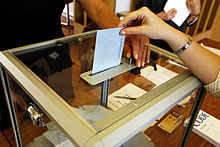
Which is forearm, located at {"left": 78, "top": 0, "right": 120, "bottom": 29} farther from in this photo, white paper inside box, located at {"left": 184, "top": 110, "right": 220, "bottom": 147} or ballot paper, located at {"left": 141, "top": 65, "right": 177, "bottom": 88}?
white paper inside box, located at {"left": 184, "top": 110, "right": 220, "bottom": 147}

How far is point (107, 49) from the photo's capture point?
0.51 metres

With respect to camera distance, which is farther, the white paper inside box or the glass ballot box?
the white paper inside box

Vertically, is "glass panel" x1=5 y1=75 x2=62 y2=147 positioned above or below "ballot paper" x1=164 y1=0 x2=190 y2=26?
below

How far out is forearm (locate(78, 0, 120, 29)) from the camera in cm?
100

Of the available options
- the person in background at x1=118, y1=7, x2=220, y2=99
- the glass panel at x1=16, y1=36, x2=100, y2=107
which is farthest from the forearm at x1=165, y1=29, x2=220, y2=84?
the glass panel at x1=16, y1=36, x2=100, y2=107

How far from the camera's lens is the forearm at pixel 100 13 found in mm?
1003

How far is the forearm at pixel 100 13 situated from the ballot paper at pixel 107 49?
1.51 ft

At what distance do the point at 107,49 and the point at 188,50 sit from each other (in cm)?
26

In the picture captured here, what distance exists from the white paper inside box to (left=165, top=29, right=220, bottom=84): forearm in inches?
15.7

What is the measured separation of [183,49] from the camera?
58 centimetres

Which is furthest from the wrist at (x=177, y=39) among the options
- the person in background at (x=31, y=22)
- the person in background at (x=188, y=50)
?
the person in background at (x=31, y=22)

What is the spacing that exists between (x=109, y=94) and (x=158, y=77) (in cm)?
16

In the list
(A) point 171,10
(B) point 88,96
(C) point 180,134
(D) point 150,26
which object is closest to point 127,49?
(D) point 150,26

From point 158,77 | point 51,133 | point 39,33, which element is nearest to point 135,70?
point 158,77
